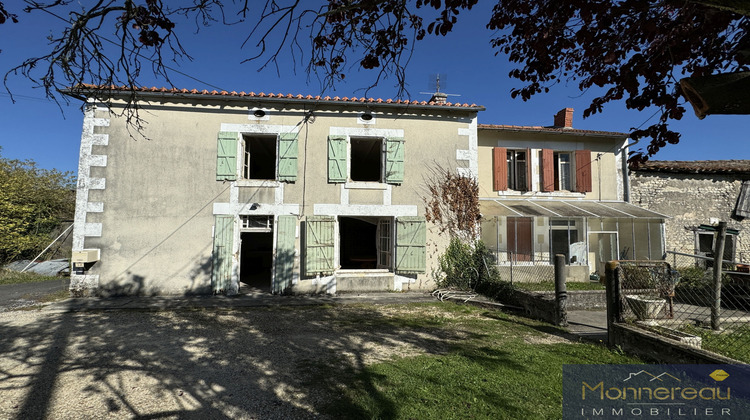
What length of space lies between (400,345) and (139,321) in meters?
4.86

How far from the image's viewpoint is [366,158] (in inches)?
487

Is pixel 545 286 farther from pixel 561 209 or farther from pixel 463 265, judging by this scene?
pixel 561 209

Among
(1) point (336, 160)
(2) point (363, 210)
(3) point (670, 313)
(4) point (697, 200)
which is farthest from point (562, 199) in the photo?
(1) point (336, 160)

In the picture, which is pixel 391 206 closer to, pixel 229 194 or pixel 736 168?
pixel 229 194

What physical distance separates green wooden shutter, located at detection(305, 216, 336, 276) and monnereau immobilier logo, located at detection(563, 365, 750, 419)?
5.91m

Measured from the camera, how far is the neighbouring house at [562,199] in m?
9.98

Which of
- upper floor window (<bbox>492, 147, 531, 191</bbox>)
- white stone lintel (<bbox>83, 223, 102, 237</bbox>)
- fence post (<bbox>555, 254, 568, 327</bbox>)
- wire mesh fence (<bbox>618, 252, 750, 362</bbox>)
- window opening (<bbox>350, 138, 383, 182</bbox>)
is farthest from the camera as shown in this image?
upper floor window (<bbox>492, 147, 531, 191</bbox>)

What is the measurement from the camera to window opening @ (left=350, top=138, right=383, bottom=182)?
9976mm

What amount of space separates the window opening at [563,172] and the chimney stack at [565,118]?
4.88 ft

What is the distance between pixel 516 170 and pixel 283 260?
7864mm

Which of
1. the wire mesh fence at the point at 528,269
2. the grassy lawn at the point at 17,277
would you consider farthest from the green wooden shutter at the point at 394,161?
the grassy lawn at the point at 17,277

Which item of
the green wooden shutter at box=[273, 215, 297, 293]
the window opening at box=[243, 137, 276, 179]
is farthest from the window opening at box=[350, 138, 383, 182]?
the green wooden shutter at box=[273, 215, 297, 293]

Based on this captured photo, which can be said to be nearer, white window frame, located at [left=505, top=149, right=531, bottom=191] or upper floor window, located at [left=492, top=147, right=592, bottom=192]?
upper floor window, located at [left=492, top=147, right=592, bottom=192]

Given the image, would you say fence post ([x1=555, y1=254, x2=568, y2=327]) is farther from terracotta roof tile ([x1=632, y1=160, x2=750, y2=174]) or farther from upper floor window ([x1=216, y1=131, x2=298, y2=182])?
terracotta roof tile ([x1=632, y1=160, x2=750, y2=174])
